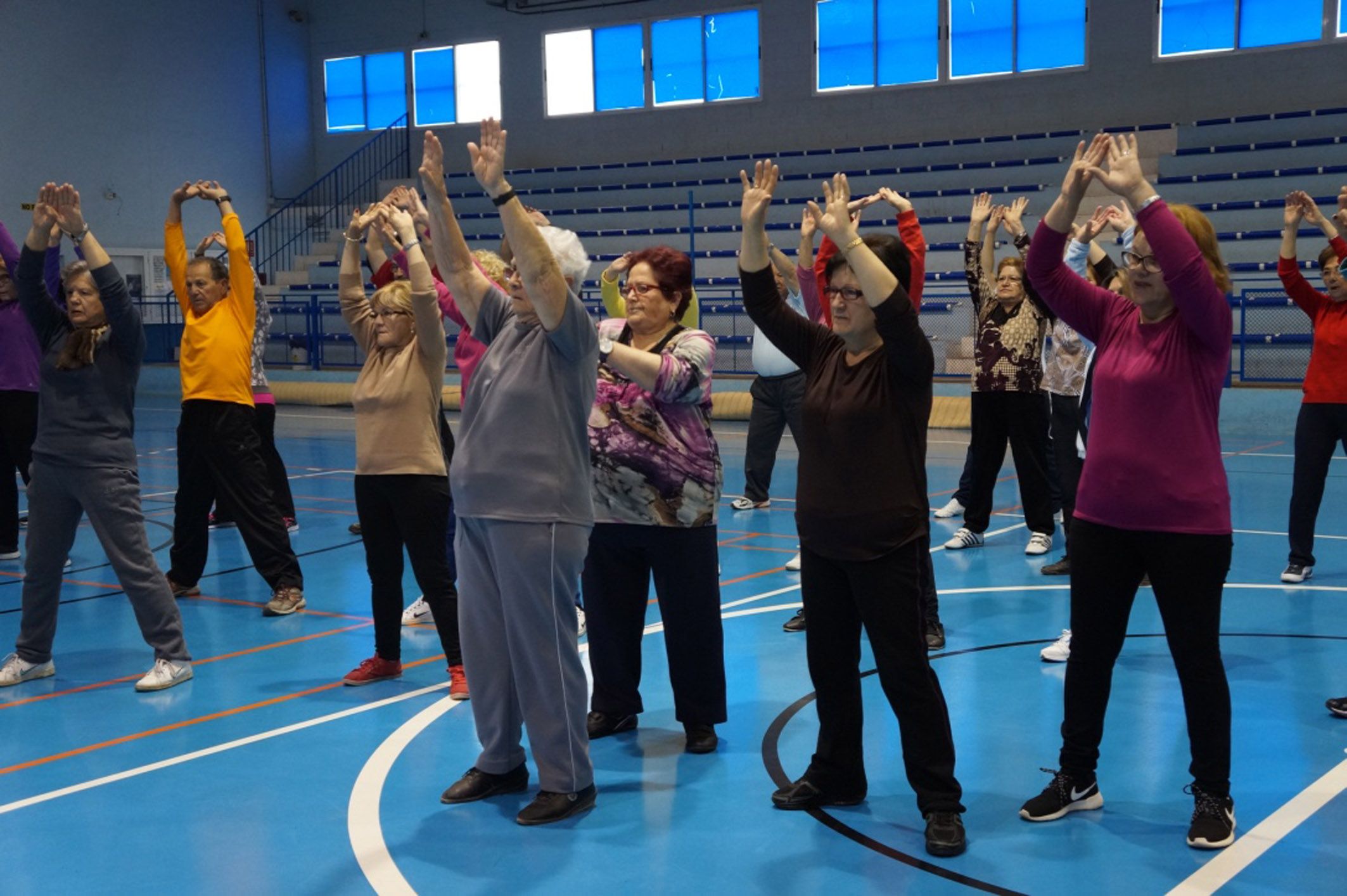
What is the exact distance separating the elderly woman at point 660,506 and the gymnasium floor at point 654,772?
0.28 meters

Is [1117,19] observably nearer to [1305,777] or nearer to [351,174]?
[351,174]

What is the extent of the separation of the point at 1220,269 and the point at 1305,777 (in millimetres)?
1629

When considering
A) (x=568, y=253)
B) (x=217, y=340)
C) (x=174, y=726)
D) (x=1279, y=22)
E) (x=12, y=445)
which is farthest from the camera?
(x=1279, y=22)

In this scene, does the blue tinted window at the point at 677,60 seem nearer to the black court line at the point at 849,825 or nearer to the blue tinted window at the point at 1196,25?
the blue tinted window at the point at 1196,25

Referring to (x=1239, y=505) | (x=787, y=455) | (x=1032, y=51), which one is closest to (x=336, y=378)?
(x=787, y=455)

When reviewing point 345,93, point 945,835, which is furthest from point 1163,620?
point 345,93

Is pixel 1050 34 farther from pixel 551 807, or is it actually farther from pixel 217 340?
pixel 551 807

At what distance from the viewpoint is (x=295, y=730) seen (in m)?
4.84

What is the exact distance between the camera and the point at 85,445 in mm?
Answer: 5352

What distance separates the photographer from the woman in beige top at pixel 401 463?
5227 millimetres

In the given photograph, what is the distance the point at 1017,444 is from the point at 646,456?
3.59 metres

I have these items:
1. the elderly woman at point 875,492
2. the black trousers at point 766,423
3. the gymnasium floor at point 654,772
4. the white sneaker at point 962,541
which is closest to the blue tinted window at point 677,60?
the black trousers at point 766,423

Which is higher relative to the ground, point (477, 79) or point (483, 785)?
point (477, 79)

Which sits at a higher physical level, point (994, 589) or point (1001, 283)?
point (1001, 283)
